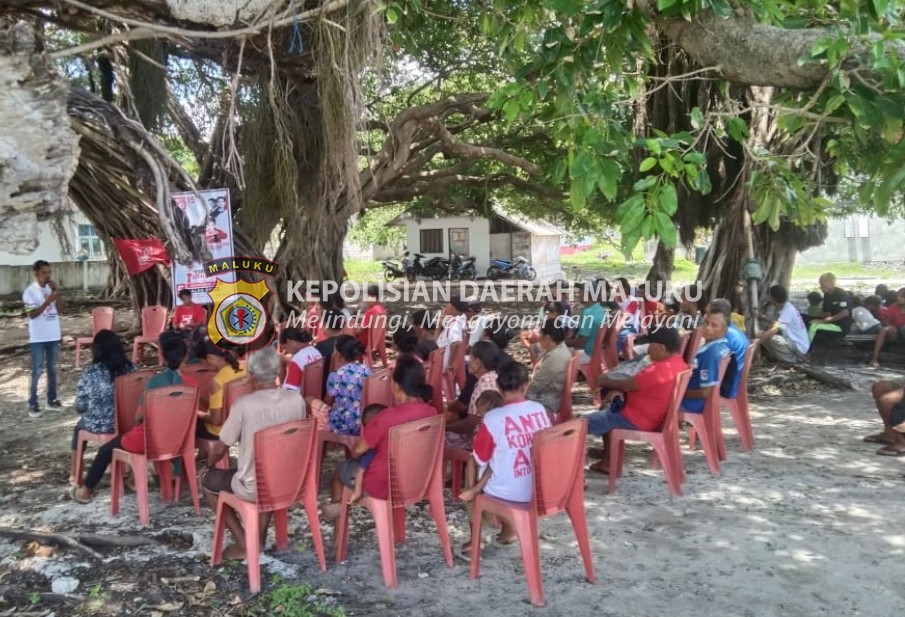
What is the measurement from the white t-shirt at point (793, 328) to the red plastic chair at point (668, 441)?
389 cm

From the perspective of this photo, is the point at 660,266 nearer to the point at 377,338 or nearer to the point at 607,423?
the point at 377,338

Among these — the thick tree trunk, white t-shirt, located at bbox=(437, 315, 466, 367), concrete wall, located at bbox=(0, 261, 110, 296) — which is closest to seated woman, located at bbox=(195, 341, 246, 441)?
white t-shirt, located at bbox=(437, 315, 466, 367)

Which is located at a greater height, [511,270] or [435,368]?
[511,270]

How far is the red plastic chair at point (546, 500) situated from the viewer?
3293 mm

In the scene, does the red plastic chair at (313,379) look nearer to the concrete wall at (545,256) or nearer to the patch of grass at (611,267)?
the patch of grass at (611,267)

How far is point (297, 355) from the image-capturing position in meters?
5.53

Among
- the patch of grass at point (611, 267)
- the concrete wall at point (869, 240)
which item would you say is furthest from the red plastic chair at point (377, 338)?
the concrete wall at point (869, 240)

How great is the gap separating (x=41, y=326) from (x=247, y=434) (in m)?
4.38

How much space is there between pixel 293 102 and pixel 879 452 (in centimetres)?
640

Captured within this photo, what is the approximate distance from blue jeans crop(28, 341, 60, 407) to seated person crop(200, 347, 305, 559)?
13.5 ft

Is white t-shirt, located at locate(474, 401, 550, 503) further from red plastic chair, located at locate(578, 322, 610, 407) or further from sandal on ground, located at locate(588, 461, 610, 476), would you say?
red plastic chair, located at locate(578, 322, 610, 407)

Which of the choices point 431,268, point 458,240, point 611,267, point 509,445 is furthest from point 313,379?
point 611,267

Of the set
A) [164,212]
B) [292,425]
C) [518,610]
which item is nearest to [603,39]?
[292,425]

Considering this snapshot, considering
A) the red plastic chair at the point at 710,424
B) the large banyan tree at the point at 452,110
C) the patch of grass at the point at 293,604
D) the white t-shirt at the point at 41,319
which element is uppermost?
the large banyan tree at the point at 452,110
